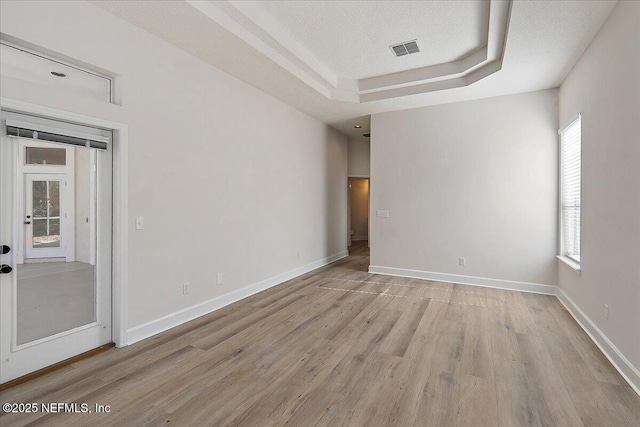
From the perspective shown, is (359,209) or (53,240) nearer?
(53,240)

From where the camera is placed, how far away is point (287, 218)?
569 centimetres

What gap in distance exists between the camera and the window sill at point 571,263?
3751 mm

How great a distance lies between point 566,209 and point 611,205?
1.94 m

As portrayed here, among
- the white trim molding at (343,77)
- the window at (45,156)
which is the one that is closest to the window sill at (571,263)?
the white trim molding at (343,77)

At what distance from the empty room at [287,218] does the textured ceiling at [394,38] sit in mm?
32

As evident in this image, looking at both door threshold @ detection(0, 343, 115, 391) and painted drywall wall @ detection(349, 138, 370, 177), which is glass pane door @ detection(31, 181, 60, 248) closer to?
door threshold @ detection(0, 343, 115, 391)

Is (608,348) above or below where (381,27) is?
below

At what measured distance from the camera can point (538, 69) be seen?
404cm

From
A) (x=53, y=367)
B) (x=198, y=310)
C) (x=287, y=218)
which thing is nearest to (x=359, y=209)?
(x=287, y=218)

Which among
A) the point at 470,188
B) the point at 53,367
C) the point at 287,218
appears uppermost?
the point at 470,188

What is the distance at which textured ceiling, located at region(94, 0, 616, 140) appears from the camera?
281cm

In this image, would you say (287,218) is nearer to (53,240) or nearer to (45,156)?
(53,240)

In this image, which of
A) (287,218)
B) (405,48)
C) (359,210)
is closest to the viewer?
(405,48)

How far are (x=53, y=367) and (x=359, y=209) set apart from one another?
9.59 meters
